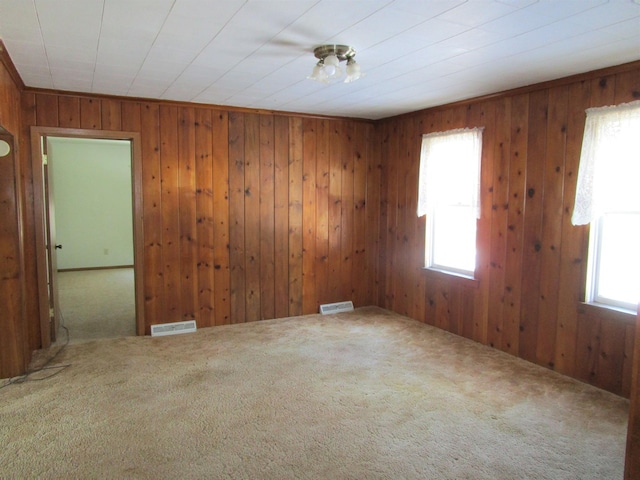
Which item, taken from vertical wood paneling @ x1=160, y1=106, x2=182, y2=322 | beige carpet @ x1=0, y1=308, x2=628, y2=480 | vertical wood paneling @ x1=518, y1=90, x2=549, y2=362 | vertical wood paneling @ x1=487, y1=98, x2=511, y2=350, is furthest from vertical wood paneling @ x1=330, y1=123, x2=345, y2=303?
vertical wood paneling @ x1=518, y1=90, x2=549, y2=362

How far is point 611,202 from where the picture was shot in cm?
309

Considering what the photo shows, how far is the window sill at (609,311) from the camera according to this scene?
2988 millimetres

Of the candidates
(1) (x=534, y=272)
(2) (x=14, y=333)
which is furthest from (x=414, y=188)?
(2) (x=14, y=333)

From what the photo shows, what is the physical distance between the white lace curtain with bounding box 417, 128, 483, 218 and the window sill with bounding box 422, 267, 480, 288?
613 millimetres

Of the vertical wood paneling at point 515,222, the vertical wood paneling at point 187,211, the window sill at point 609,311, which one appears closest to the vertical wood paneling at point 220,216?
the vertical wood paneling at point 187,211

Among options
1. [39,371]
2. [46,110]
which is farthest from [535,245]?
[46,110]

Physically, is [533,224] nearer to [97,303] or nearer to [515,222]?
[515,222]

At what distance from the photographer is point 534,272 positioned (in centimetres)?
365

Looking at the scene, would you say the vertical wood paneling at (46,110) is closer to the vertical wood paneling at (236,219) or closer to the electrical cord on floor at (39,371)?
the vertical wood paneling at (236,219)

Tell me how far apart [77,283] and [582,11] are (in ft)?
24.5

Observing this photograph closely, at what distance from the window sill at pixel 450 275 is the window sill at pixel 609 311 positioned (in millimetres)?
1052

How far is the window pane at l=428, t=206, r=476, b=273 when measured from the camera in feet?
14.3

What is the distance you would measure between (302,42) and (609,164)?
7.42 ft

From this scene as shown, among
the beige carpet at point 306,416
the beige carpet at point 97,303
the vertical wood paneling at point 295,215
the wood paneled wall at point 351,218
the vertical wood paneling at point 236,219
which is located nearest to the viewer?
the beige carpet at point 306,416
